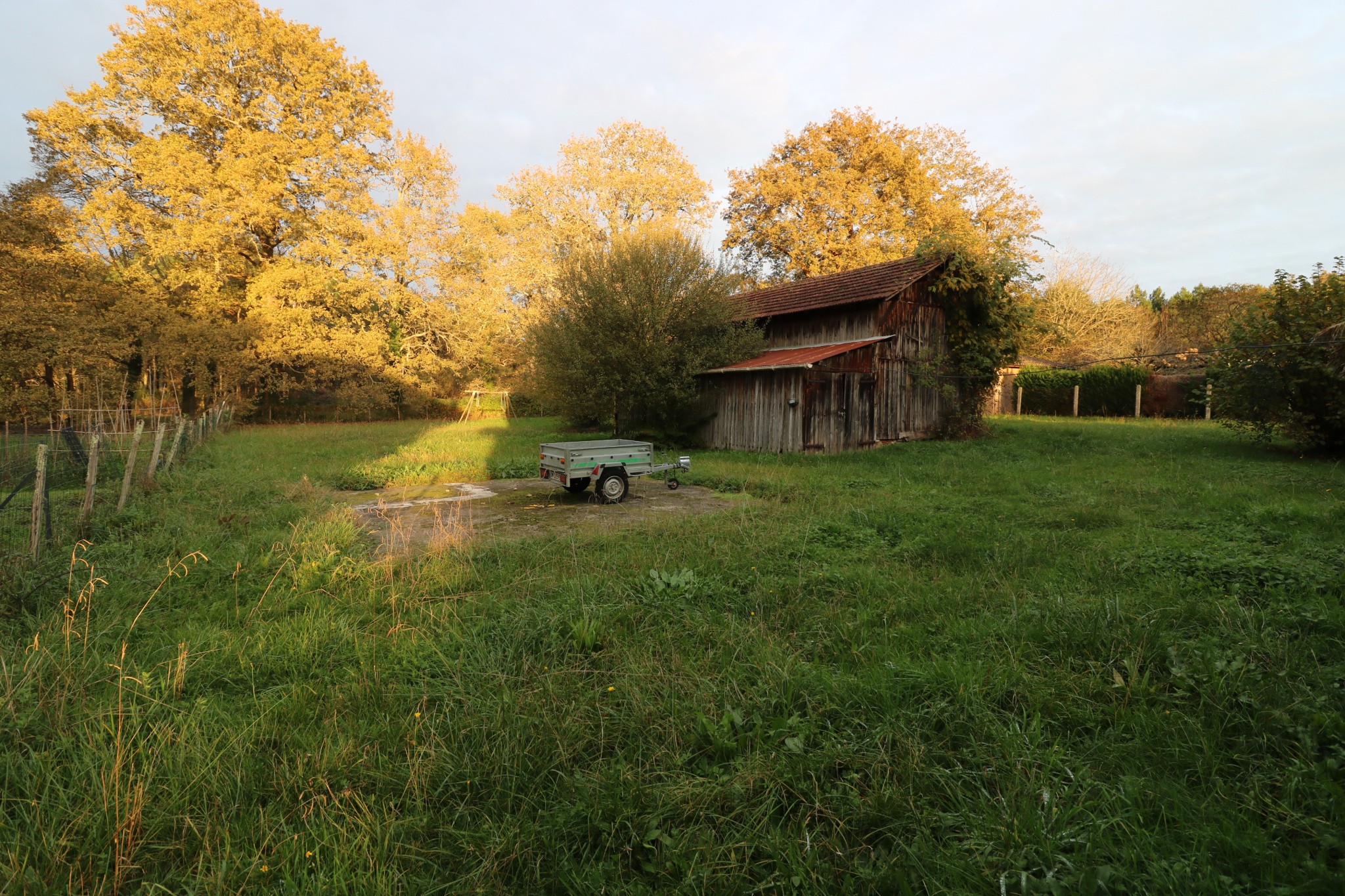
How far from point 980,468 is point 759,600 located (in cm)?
905

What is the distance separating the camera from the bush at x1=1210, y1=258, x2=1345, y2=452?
10.8 m

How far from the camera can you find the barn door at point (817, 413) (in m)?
15.1

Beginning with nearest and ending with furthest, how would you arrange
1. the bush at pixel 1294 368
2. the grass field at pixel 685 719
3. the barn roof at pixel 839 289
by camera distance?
the grass field at pixel 685 719
the bush at pixel 1294 368
the barn roof at pixel 839 289

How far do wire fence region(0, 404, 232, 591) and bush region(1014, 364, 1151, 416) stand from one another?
2926 centimetres

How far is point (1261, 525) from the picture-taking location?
6.21 m

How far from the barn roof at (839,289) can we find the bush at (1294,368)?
685 centimetres

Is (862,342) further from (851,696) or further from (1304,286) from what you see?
(851,696)

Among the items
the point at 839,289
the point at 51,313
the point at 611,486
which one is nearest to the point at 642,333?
the point at 839,289

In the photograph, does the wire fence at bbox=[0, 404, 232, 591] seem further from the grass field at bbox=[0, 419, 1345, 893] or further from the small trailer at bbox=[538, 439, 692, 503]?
the small trailer at bbox=[538, 439, 692, 503]

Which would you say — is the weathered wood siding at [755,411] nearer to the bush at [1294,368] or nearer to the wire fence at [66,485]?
the bush at [1294,368]

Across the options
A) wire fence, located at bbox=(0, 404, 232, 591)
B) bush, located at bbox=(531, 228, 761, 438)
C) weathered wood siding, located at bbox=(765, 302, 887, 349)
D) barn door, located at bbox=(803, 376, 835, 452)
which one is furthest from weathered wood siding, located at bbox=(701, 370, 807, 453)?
wire fence, located at bbox=(0, 404, 232, 591)

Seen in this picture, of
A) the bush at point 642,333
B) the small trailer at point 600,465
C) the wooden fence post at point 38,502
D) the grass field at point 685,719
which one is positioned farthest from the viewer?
the bush at point 642,333

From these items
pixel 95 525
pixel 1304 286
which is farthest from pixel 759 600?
pixel 1304 286

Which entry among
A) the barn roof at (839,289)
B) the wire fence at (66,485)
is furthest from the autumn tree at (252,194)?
the barn roof at (839,289)
